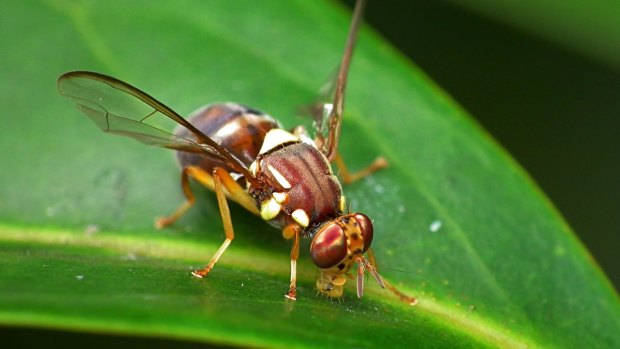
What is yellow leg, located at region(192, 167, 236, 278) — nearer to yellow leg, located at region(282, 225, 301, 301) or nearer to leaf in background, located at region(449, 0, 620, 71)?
yellow leg, located at region(282, 225, 301, 301)

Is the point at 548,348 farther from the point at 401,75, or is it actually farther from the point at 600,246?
the point at 600,246

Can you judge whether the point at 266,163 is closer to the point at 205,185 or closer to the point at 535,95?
the point at 205,185

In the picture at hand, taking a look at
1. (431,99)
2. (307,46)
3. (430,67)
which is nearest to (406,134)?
(431,99)

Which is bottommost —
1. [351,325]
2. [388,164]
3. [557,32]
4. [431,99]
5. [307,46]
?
[351,325]

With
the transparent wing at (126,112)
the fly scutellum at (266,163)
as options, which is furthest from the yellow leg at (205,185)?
the transparent wing at (126,112)

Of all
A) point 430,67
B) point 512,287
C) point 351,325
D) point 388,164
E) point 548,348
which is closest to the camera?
point 351,325
